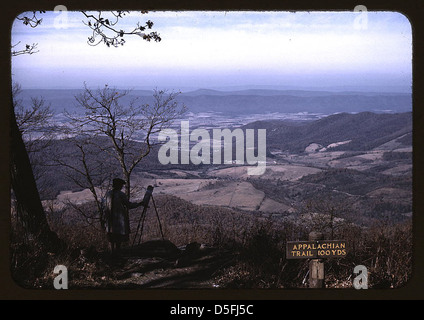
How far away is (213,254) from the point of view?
21.2ft

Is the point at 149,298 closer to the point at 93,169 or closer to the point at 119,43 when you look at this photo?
the point at 93,169

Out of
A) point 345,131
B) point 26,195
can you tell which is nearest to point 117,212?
point 26,195

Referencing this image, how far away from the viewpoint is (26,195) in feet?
20.9

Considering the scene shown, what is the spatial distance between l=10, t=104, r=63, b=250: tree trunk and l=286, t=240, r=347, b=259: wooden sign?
2.69 meters

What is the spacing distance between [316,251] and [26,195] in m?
3.34

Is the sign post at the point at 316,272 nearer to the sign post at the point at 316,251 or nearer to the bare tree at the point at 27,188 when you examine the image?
the sign post at the point at 316,251

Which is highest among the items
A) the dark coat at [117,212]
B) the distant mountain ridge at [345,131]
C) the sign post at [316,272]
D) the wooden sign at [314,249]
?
the distant mountain ridge at [345,131]

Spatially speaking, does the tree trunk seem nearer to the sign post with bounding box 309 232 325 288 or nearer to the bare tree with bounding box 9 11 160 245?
the bare tree with bounding box 9 11 160 245

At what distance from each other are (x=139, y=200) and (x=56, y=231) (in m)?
1.07

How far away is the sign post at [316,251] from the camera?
5770 millimetres

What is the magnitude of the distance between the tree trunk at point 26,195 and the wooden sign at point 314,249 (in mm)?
2686

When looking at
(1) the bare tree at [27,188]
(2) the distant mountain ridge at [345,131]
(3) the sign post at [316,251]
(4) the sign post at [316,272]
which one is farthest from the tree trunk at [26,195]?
(4) the sign post at [316,272]

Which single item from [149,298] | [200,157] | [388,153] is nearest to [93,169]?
→ [200,157]

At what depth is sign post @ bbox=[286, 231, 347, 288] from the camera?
18.9 ft
